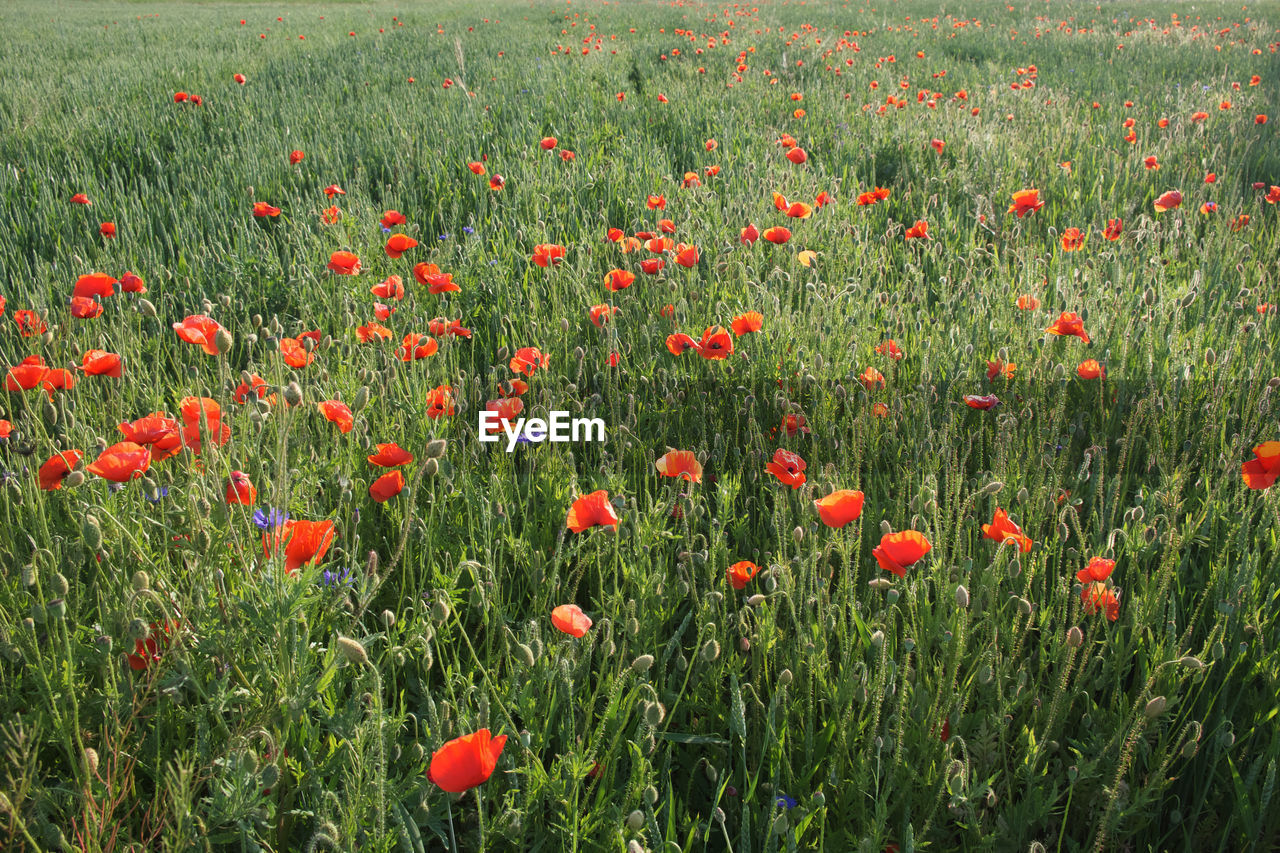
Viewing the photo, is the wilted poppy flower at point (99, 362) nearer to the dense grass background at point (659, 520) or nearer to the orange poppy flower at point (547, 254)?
the dense grass background at point (659, 520)

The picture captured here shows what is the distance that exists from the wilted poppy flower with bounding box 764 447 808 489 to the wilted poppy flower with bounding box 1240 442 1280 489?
79cm

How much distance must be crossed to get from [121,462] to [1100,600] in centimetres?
165

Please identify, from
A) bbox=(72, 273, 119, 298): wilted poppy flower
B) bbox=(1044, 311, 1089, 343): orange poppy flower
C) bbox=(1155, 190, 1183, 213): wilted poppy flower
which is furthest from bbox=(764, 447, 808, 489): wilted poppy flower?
bbox=(1155, 190, 1183, 213): wilted poppy flower

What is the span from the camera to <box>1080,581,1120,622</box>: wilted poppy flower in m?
1.37

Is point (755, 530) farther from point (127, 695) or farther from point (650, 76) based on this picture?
point (650, 76)

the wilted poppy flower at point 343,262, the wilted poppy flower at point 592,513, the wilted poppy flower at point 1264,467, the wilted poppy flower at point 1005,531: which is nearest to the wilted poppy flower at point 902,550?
the wilted poppy flower at point 1005,531

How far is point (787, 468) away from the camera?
161cm

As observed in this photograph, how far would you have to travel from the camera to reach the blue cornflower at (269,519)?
1214 millimetres

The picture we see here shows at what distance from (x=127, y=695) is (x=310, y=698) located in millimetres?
300

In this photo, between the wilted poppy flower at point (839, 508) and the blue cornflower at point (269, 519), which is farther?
the wilted poppy flower at point (839, 508)

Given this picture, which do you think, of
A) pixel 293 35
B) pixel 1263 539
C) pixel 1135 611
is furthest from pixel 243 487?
pixel 293 35

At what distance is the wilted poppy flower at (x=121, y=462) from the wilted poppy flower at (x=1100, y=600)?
156 cm

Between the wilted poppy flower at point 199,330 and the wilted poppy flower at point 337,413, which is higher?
the wilted poppy flower at point 199,330

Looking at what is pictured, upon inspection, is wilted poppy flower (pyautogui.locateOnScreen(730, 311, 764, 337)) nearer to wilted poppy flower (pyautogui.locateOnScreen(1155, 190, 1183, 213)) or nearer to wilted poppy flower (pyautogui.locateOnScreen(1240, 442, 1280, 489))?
wilted poppy flower (pyautogui.locateOnScreen(1240, 442, 1280, 489))
